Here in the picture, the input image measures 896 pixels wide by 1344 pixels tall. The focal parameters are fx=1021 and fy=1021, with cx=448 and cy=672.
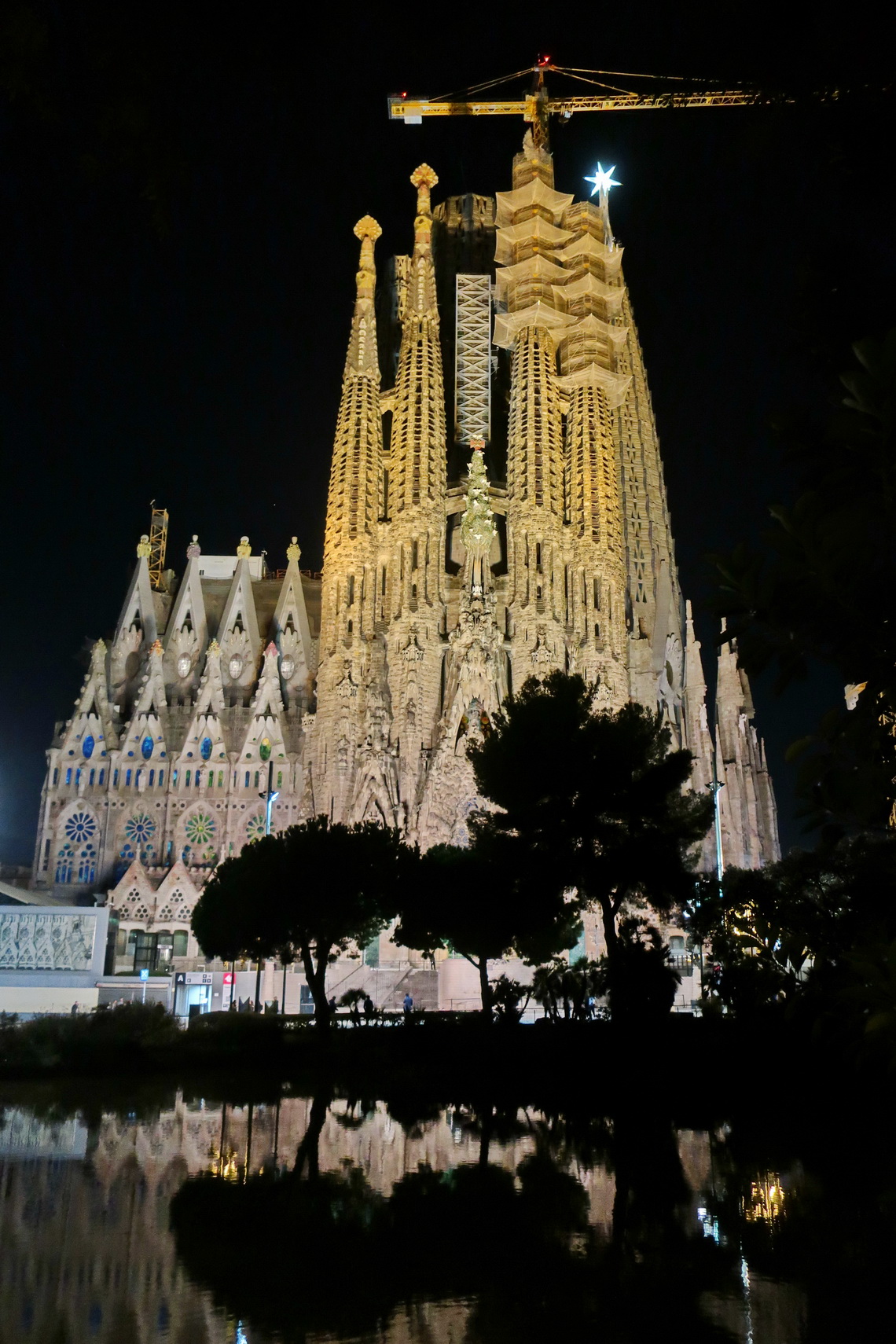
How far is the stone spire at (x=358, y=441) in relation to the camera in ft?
172

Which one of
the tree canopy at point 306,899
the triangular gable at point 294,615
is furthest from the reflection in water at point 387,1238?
the triangular gable at point 294,615

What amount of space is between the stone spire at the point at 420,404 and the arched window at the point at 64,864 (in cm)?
2600

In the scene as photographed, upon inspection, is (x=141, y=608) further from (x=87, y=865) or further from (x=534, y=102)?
(x=534, y=102)

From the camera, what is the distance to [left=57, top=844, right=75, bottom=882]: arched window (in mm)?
56125

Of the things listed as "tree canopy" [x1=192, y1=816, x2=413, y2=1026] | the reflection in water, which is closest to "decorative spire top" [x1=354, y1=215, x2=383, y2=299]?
"tree canopy" [x1=192, y1=816, x2=413, y2=1026]

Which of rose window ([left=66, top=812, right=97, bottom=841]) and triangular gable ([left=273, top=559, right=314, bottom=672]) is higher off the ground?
triangular gable ([left=273, top=559, right=314, bottom=672])

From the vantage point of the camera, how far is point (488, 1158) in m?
10.5

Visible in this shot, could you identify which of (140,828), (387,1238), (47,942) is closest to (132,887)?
(140,828)

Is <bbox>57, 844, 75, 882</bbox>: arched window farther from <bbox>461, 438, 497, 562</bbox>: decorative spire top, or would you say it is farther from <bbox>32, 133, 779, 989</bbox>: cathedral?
<bbox>461, 438, 497, 562</bbox>: decorative spire top

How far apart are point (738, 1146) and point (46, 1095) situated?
10911 millimetres

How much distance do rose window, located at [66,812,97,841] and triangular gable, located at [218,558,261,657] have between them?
13.5 meters

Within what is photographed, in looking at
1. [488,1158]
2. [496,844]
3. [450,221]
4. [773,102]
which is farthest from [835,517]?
[450,221]

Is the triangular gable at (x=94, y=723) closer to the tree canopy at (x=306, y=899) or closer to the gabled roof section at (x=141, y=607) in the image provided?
the gabled roof section at (x=141, y=607)

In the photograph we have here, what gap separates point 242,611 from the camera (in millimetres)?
64812
